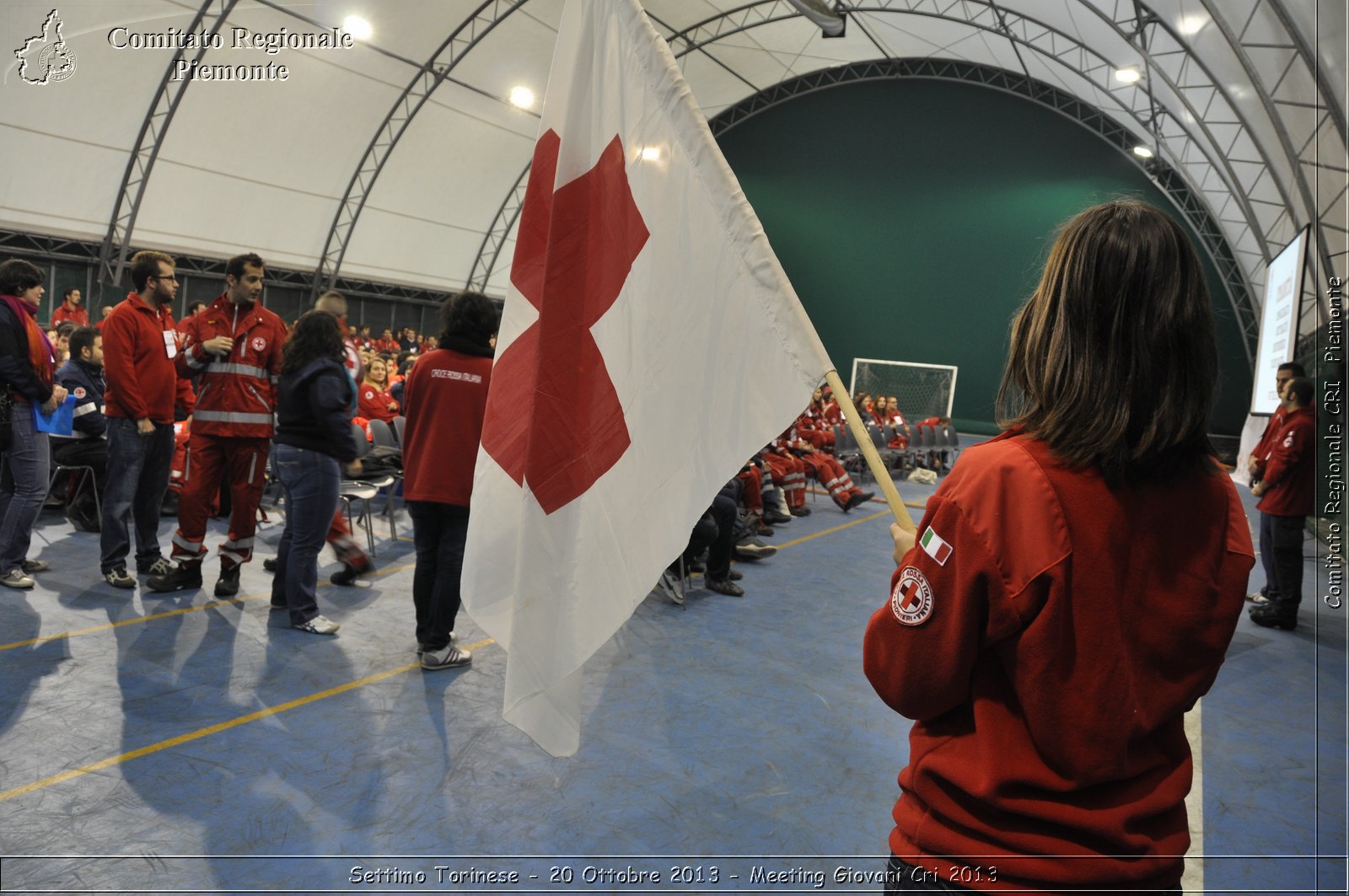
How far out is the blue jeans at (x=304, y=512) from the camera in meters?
4.28

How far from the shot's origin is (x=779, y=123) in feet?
72.5

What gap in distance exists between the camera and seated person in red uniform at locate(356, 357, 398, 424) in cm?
788

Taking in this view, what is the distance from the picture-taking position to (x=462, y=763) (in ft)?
10.2

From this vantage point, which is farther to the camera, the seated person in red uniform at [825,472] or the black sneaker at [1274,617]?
the seated person in red uniform at [825,472]

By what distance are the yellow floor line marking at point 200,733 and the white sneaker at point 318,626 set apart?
0.59m

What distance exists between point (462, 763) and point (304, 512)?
185cm

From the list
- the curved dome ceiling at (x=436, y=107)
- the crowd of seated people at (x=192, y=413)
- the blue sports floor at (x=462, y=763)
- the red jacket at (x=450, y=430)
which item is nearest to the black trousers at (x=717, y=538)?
the crowd of seated people at (x=192, y=413)

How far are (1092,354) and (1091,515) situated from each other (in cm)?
19

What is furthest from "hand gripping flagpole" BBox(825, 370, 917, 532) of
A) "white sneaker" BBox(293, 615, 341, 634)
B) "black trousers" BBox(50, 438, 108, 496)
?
"black trousers" BBox(50, 438, 108, 496)

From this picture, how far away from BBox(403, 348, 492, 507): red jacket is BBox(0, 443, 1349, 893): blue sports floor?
0.90 meters

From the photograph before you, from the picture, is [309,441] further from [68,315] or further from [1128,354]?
[68,315]

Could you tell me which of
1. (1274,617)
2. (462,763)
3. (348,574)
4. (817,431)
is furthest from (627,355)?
(817,431)

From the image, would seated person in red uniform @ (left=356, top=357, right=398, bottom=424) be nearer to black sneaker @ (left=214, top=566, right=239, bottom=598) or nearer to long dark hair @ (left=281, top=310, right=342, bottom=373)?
black sneaker @ (left=214, top=566, right=239, bottom=598)

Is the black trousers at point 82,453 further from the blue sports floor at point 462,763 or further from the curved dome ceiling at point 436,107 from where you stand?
the curved dome ceiling at point 436,107
